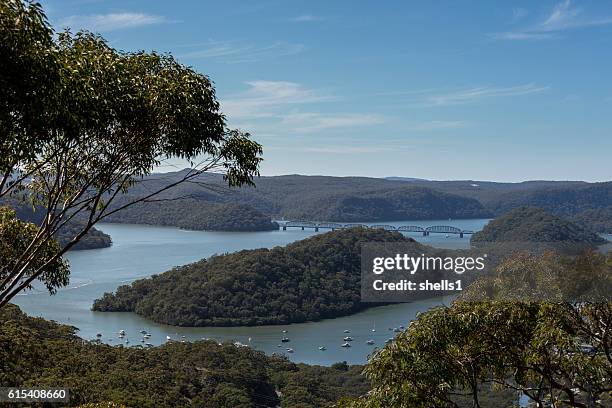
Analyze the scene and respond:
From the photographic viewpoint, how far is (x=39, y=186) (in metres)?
3.49

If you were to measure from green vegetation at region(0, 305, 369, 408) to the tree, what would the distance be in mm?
4503

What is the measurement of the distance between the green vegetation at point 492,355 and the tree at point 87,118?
131cm

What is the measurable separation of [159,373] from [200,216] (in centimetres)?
5293

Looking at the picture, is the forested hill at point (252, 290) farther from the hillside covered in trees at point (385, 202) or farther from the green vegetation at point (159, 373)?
the hillside covered in trees at point (385, 202)

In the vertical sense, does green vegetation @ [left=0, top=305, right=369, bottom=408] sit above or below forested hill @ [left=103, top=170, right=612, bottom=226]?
below

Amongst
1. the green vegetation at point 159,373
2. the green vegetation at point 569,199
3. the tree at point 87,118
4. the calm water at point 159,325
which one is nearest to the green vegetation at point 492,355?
the tree at point 87,118

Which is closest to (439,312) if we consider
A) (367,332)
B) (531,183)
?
(367,332)

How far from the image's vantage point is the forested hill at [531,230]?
134 ft

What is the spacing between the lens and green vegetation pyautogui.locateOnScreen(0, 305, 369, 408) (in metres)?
8.57

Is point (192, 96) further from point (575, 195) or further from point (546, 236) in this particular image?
point (575, 195)

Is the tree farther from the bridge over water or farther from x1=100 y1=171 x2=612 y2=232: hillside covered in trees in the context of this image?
x1=100 y1=171 x2=612 y2=232: hillside covered in trees

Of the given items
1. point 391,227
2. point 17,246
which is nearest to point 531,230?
point 391,227

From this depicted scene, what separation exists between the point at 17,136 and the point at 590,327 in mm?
3179

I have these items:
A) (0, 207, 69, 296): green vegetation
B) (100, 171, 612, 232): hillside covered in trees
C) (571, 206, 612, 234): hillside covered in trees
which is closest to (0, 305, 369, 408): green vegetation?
(0, 207, 69, 296): green vegetation
